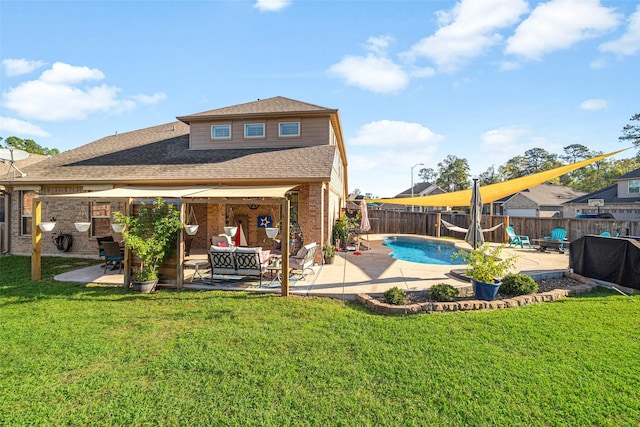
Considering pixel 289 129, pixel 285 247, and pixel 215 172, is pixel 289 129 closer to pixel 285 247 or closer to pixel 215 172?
pixel 215 172

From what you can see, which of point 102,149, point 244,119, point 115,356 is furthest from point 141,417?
point 102,149

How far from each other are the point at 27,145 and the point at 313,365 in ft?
253

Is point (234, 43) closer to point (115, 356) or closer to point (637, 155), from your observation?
point (115, 356)

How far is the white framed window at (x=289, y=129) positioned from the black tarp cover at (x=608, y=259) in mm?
12217

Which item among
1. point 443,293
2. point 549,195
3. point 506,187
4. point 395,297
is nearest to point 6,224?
point 395,297

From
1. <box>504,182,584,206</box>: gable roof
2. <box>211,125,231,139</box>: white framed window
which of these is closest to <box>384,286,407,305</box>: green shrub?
<box>211,125,231,139</box>: white framed window

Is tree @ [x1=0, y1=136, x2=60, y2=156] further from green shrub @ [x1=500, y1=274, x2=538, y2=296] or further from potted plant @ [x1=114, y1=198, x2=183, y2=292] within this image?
green shrub @ [x1=500, y1=274, x2=538, y2=296]

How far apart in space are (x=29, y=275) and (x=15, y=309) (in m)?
4.11

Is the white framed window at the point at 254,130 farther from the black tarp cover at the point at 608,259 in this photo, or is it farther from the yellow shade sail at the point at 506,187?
the black tarp cover at the point at 608,259

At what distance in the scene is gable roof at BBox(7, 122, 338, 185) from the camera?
1155 centimetres

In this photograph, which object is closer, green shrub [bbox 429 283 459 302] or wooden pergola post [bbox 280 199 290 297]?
green shrub [bbox 429 283 459 302]

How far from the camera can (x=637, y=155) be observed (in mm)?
40156

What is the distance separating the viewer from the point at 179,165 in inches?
529

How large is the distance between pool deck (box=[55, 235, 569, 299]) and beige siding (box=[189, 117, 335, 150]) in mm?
6209
